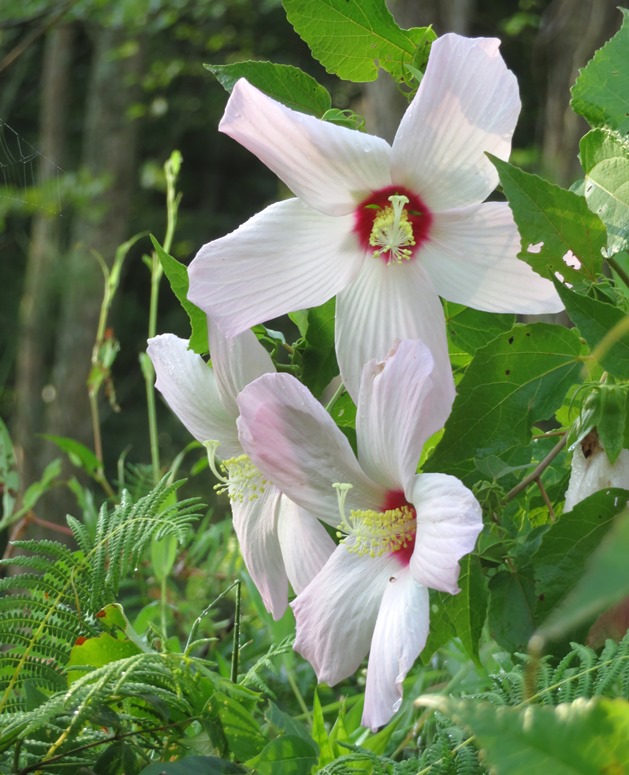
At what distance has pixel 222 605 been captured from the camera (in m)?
1.08

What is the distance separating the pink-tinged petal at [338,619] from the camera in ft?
1.32

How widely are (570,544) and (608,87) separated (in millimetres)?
203

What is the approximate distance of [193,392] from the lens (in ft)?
1.64

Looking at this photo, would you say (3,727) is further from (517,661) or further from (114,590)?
(517,661)

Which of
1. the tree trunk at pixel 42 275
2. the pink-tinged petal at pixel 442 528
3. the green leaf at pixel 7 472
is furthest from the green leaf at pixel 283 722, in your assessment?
the tree trunk at pixel 42 275

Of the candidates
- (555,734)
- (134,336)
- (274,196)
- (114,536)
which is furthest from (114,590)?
(274,196)

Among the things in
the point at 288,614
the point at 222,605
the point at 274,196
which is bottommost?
the point at 274,196

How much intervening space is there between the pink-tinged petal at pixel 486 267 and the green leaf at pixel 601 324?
0.15 ft

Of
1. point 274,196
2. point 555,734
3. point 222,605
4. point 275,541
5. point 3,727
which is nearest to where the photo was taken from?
point 555,734

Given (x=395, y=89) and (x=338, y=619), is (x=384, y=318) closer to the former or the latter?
(x=338, y=619)

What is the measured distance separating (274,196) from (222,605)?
6.88 m

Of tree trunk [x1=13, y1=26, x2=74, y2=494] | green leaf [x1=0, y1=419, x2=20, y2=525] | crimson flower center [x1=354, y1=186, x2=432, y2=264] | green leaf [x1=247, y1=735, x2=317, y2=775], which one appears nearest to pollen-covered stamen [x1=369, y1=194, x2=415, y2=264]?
crimson flower center [x1=354, y1=186, x2=432, y2=264]

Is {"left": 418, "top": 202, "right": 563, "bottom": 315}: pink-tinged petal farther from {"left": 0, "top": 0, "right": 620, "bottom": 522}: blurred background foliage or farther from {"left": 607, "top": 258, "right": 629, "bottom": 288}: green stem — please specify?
{"left": 0, "top": 0, "right": 620, "bottom": 522}: blurred background foliage

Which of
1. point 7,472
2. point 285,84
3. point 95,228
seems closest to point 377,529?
point 285,84
